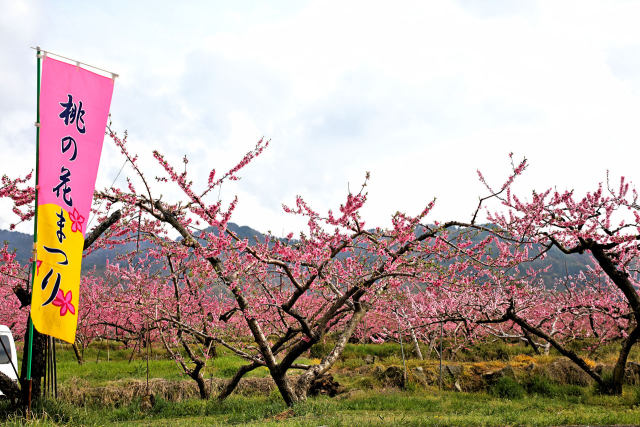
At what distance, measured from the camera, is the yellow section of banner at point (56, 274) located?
19.9 feet

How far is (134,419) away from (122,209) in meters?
4.64

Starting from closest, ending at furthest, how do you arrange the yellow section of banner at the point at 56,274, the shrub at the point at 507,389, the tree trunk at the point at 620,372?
1. the yellow section of banner at the point at 56,274
2. the tree trunk at the point at 620,372
3. the shrub at the point at 507,389

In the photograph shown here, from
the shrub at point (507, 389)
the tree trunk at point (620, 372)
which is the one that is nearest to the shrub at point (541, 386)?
the shrub at point (507, 389)

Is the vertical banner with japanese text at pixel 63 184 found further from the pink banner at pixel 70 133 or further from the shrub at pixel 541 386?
the shrub at pixel 541 386

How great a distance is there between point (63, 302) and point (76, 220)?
46.5 inches

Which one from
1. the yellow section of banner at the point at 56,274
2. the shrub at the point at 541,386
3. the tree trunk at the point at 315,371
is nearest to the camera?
the yellow section of banner at the point at 56,274

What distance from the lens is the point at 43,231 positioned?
6.16 m

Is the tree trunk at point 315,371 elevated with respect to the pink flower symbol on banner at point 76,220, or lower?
lower

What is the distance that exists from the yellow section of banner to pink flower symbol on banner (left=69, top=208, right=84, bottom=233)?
1 centimetres

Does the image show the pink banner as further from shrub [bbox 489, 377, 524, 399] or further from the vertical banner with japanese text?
shrub [bbox 489, 377, 524, 399]

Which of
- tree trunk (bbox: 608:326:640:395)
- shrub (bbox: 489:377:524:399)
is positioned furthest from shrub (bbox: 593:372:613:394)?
shrub (bbox: 489:377:524:399)

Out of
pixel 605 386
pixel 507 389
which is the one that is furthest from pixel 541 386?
pixel 605 386

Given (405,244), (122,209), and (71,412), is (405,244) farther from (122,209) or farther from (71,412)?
(71,412)

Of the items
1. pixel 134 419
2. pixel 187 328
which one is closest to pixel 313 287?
pixel 187 328
